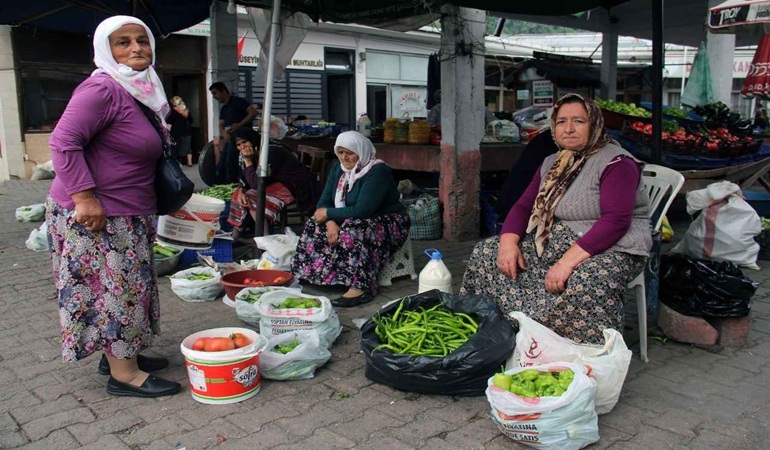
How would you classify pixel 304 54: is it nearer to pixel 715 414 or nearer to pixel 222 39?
pixel 222 39

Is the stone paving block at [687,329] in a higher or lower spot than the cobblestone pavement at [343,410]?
higher

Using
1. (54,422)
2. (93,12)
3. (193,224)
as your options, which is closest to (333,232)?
(193,224)

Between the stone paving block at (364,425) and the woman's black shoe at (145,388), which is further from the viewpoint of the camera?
the woman's black shoe at (145,388)

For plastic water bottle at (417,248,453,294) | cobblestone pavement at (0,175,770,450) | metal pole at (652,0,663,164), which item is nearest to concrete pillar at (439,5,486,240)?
metal pole at (652,0,663,164)

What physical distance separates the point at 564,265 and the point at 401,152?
15.1ft

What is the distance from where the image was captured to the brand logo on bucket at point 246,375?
117 inches

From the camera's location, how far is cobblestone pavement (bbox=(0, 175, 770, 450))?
267 cm

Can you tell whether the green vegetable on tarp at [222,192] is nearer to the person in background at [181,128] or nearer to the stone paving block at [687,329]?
the stone paving block at [687,329]

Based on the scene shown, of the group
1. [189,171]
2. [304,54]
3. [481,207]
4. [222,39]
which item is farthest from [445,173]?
[304,54]

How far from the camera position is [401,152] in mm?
7559

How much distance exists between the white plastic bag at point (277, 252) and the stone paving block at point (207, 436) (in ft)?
7.70

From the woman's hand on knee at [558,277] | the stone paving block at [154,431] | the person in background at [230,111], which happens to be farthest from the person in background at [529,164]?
the person in background at [230,111]

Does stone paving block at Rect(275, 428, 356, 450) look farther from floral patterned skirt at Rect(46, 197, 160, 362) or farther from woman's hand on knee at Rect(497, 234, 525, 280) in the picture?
woman's hand on knee at Rect(497, 234, 525, 280)

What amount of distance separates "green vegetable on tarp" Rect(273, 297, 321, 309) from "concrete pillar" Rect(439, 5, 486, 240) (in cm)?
329
